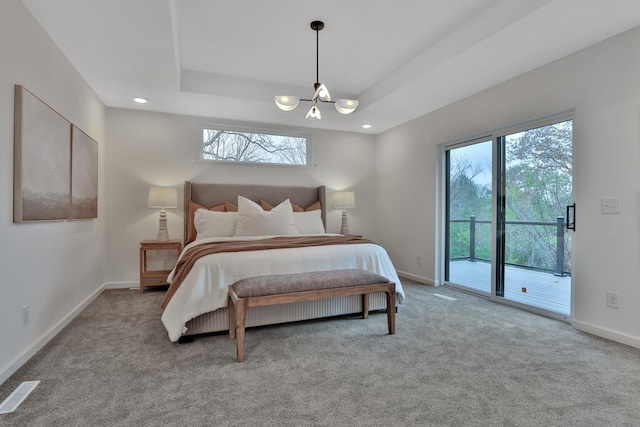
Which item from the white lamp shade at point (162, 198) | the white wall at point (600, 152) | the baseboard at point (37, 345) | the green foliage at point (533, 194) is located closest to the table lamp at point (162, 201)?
the white lamp shade at point (162, 198)

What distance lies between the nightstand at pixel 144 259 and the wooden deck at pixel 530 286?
365cm

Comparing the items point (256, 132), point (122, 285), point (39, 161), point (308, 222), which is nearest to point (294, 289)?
point (39, 161)

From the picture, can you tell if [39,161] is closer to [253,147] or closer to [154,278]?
[154,278]

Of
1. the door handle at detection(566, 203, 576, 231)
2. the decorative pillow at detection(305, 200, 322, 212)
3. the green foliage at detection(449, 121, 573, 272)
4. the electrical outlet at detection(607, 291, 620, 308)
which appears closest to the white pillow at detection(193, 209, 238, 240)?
the decorative pillow at detection(305, 200, 322, 212)

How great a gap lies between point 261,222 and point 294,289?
5.52 feet

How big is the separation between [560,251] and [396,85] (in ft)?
7.65

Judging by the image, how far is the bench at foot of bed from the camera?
220cm

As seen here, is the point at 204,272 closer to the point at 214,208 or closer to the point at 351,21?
the point at 214,208

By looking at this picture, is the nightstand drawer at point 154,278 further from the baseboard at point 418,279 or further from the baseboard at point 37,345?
the baseboard at point 418,279

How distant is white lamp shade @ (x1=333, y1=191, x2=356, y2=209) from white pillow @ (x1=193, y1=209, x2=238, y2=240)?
5.23 feet

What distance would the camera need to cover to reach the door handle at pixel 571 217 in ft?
9.12

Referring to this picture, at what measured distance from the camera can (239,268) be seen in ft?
8.56

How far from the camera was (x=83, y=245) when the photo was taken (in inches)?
130

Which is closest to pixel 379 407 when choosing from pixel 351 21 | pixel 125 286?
pixel 351 21
